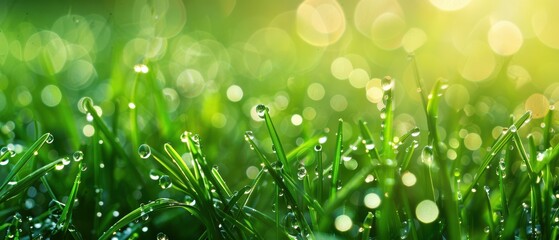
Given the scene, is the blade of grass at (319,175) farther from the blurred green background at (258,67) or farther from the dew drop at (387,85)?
the blurred green background at (258,67)

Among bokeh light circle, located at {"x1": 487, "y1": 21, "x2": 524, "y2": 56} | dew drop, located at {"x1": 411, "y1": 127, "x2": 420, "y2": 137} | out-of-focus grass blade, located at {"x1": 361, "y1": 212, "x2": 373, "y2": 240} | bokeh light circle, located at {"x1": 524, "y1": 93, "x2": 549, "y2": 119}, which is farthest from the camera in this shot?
bokeh light circle, located at {"x1": 487, "y1": 21, "x2": 524, "y2": 56}

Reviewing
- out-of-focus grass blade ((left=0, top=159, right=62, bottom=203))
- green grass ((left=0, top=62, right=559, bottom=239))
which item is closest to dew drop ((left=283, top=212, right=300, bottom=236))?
green grass ((left=0, top=62, right=559, bottom=239))

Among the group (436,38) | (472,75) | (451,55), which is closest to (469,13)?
(436,38)

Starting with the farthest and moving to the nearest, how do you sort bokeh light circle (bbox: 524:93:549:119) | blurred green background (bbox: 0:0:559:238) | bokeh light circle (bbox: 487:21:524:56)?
bokeh light circle (bbox: 487:21:524:56)
bokeh light circle (bbox: 524:93:549:119)
blurred green background (bbox: 0:0:559:238)

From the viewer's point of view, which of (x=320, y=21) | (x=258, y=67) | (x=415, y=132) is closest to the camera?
(x=415, y=132)

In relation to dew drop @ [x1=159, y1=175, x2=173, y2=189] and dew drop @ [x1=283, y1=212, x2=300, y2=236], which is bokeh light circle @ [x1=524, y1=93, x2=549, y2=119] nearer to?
dew drop @ [x1=283, y1=212, x2=300, y2=236]

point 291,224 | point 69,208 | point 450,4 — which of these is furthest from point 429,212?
point 450,4

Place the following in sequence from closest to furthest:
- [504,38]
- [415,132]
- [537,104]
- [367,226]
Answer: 1. [367,226]
2. [415,132]
3. [537,104]
4. [504,38]

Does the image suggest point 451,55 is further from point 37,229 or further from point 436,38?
point 37,229

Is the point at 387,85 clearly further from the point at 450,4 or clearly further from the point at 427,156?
the point at 450,4
